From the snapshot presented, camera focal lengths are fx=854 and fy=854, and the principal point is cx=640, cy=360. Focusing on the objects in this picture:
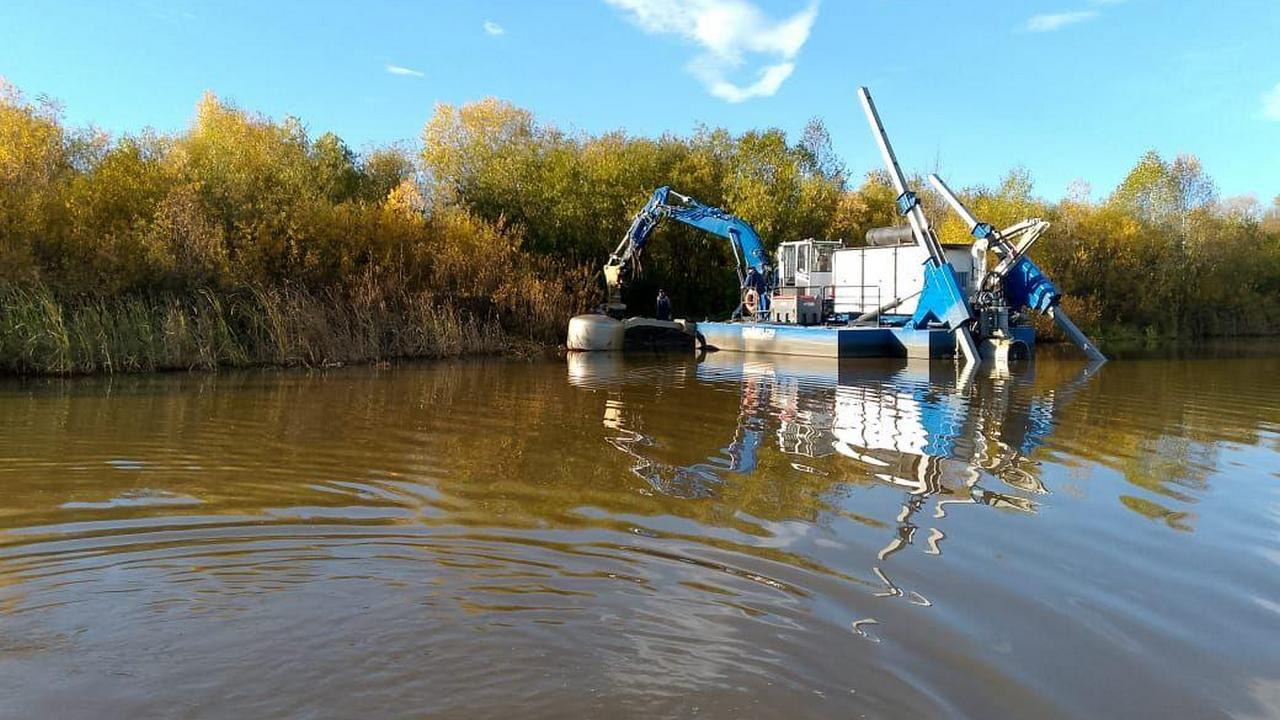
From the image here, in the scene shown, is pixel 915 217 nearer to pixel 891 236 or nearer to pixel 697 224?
pixel 891 236

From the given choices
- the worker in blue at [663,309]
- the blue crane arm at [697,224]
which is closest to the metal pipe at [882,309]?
the blue crane arm at [697,224]

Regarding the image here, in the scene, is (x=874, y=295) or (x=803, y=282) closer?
(x=874, y=295)

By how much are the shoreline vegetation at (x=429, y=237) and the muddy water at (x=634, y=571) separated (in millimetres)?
9182

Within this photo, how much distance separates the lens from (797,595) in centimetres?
388

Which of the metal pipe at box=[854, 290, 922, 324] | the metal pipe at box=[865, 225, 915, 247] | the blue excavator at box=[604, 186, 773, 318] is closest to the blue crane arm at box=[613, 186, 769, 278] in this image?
the blue excavator at box=[604, 186, 773, 318]

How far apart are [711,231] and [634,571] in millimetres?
21600

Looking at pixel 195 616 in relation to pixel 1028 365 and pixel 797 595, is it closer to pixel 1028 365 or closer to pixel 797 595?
pixel 797 595

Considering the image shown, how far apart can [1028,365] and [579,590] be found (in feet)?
59.5

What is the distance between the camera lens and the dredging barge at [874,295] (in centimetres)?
2031

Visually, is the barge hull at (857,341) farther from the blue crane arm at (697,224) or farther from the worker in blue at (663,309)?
the worker in blue at (663,309)

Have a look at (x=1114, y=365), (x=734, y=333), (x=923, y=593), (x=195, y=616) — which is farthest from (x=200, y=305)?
(x=1114, y=365)

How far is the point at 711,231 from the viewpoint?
2516 centimetres

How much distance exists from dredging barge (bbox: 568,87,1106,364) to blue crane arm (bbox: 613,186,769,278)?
0.03 meters

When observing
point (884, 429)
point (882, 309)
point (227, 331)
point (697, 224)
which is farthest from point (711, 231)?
point (884, 429)
